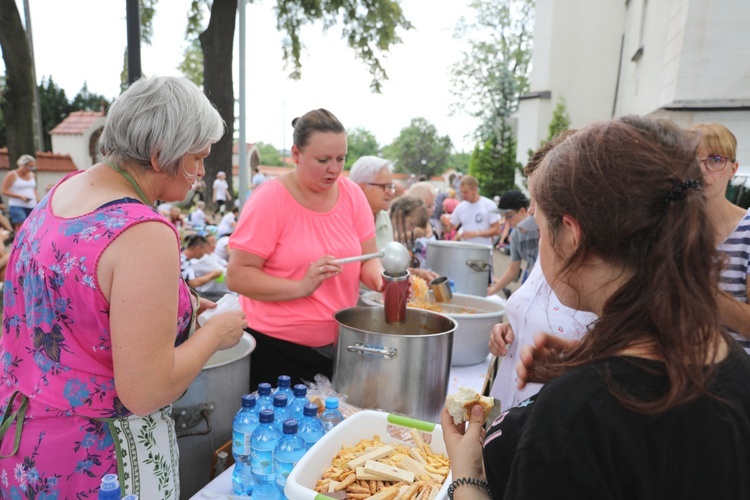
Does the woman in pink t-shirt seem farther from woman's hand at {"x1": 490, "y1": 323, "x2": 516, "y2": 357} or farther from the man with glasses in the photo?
the man with glasses

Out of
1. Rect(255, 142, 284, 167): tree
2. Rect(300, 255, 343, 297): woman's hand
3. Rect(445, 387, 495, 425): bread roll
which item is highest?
Rect(300, 255, 343, 297): woman's hand

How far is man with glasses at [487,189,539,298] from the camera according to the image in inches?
178

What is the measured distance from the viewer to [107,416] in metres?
1.21

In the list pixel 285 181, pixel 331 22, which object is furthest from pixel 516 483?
pixel 331 22

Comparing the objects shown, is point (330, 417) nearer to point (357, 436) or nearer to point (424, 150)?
point (357, 436)

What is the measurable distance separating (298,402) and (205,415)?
0.99 ft

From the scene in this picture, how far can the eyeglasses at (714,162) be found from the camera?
214 cm

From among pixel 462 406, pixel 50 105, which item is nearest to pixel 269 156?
pixel 50 105

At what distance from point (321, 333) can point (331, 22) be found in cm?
1146

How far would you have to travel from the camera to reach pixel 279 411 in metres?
1.59

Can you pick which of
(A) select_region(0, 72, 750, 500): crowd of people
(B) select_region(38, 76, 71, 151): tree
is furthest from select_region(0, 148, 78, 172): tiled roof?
(A) select_region(0, 72, 750, 500): crowd of people

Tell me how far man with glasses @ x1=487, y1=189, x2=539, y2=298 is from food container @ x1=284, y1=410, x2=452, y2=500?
9.11 ft

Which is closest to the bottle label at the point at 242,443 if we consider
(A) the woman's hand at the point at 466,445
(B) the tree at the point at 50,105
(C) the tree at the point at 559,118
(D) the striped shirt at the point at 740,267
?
(A) the woman's hand at the point at 466,445

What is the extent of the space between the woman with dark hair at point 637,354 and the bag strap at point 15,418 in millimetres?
1068
